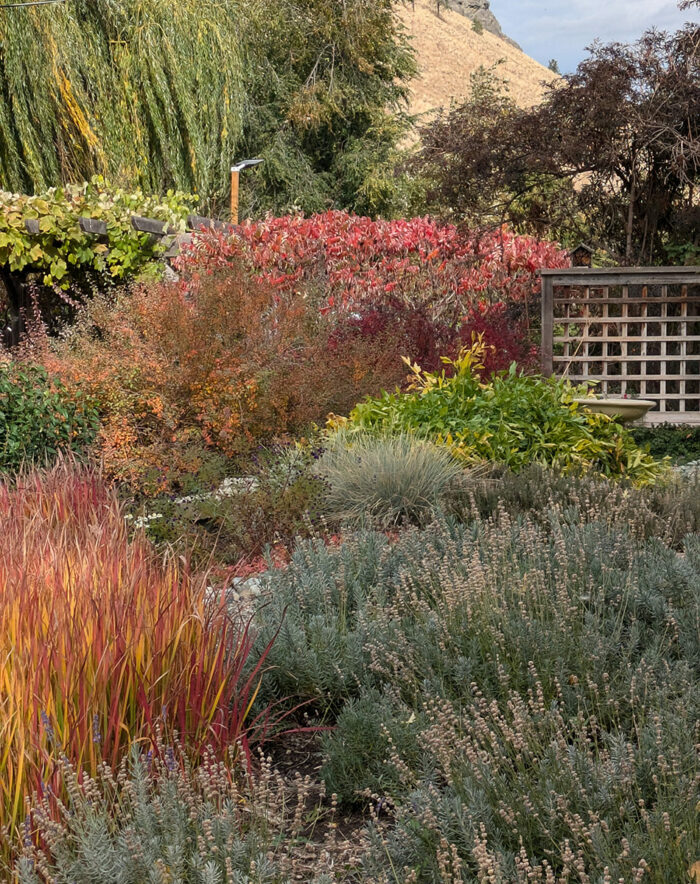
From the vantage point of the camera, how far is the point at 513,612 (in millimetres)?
3238

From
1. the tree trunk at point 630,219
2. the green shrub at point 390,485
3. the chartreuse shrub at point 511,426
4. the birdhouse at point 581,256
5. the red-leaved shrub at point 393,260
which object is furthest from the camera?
the birdhouse at point 581,256

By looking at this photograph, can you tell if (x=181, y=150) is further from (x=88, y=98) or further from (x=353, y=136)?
(x=353, y=136)

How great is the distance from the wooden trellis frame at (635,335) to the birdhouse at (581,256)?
1.67ft

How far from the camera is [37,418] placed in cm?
664

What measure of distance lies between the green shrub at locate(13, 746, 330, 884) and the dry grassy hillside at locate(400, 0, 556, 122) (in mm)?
66138

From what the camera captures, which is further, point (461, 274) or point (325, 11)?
point (325, 11)

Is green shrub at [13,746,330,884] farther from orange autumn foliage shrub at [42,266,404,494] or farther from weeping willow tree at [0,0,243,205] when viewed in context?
weeping willow tree at [0,0,243,205]

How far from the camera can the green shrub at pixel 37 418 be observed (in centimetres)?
648

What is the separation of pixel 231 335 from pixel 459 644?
449 centimetres

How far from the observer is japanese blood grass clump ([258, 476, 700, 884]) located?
216 centimetres

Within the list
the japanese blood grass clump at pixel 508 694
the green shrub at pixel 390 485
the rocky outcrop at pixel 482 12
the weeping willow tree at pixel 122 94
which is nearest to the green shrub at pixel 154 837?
the japanese blood grass clump at pixel 508 694

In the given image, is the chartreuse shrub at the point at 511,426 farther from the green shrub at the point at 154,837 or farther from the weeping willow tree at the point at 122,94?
the weeping willow tree at the point at 122,94

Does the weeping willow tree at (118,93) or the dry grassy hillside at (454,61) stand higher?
the dry grassy hillside at (454,61)

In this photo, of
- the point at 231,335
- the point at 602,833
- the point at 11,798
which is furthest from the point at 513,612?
the point at 231,335
